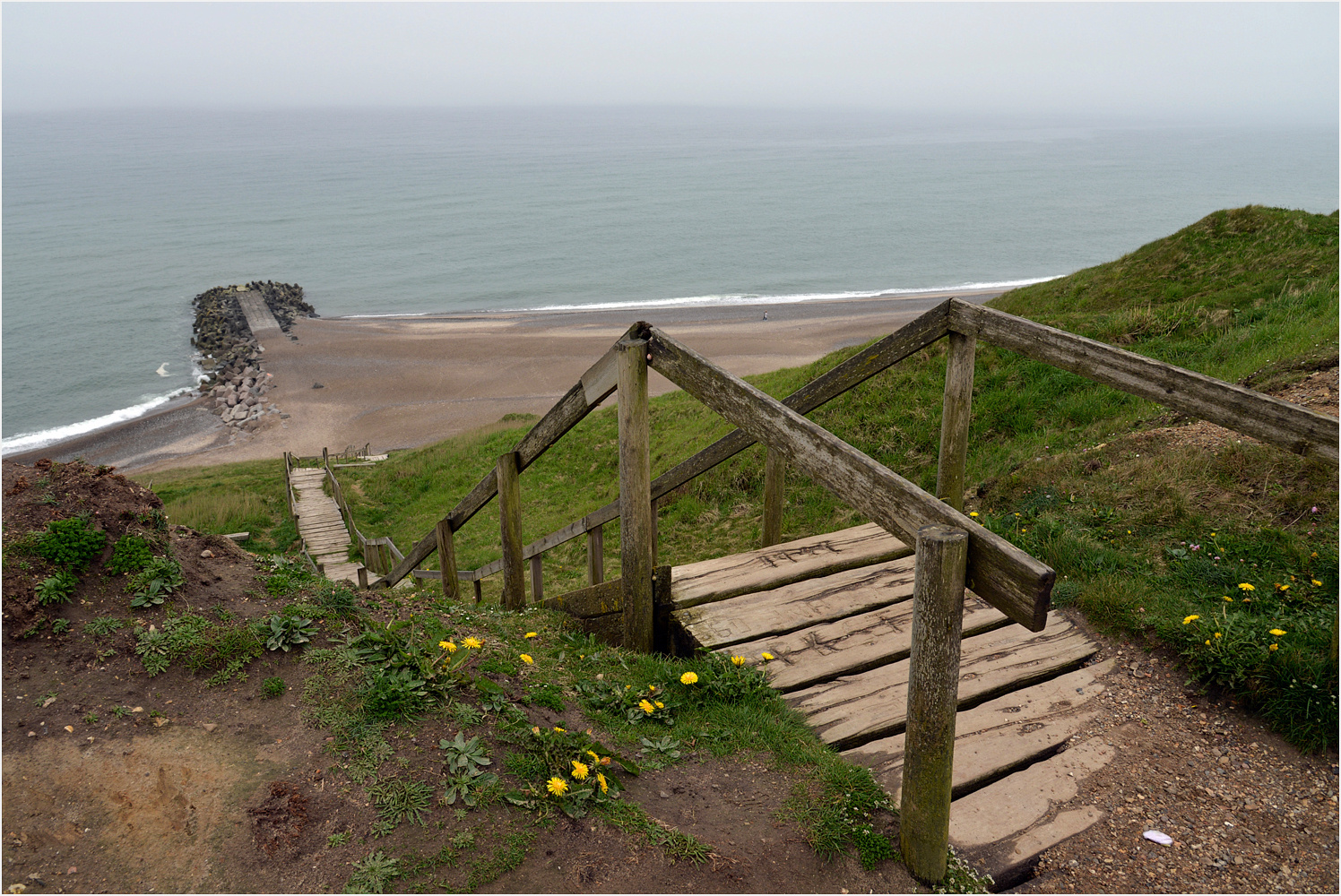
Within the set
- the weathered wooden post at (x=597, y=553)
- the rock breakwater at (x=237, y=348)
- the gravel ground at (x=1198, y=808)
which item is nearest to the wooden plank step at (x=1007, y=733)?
the gravel ground at (x=1198, y=808)

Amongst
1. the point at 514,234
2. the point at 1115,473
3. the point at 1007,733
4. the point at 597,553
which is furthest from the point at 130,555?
the point at 514,234

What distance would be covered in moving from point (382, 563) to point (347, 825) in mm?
11166

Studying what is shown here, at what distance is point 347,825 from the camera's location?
8.52 feet

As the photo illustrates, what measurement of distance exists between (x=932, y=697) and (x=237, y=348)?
47.5m

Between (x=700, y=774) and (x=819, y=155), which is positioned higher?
(x=819, y=155)

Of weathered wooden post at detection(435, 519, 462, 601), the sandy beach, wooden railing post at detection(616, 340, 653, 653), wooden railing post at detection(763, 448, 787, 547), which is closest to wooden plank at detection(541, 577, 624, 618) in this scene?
wooden railing post at detection(616, 340, 653, 653)

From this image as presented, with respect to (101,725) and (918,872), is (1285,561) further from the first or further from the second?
(101,725)

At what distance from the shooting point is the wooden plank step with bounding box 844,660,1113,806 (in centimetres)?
323

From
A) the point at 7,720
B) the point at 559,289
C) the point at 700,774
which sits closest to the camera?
the point at 7,720

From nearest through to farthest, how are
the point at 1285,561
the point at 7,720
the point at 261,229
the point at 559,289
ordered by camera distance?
the point at 7,720 < the point at 1285,561 < the point at 559,289 < the point at 261,229

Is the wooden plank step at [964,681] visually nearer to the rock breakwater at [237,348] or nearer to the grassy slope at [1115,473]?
the grassy slope at [1115,473]

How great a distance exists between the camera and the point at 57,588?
351 cm

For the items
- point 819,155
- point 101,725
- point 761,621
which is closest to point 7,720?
point 101,725

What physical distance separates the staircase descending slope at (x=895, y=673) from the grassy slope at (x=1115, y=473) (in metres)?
0.66
